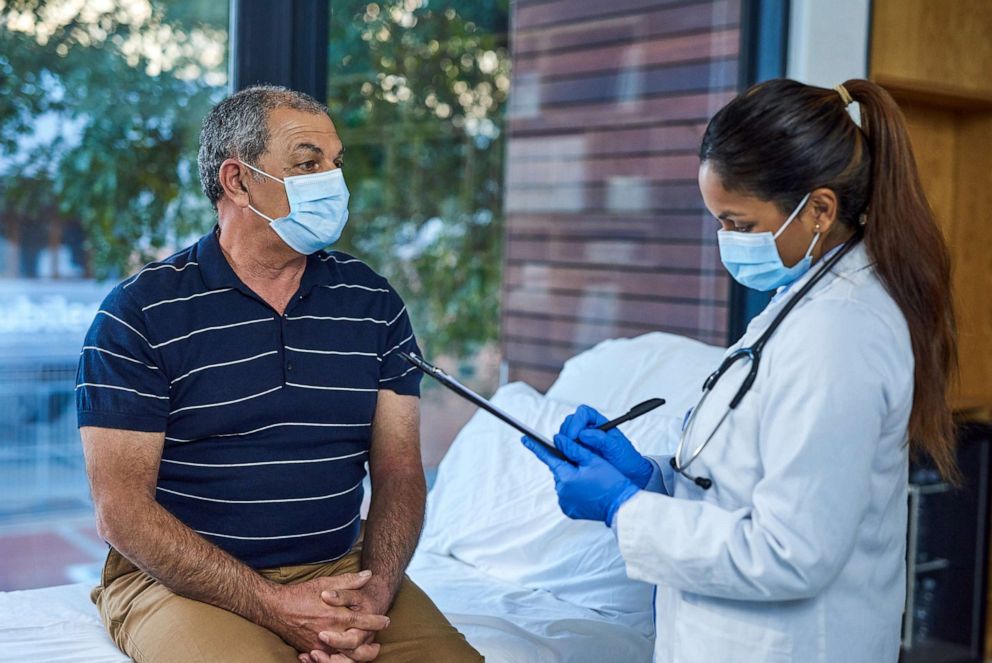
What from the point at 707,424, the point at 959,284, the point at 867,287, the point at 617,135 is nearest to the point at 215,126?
the point at 707,424

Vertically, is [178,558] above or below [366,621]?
above

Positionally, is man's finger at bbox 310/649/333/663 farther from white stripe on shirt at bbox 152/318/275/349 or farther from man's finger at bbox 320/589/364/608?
white stripe on shirt at bbox 152/318/275/349

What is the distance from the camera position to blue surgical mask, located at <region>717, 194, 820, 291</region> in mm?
1441

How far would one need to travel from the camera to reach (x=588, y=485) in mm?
1481

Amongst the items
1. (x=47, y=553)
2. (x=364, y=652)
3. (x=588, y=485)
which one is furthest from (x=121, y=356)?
(x=47, y=553)

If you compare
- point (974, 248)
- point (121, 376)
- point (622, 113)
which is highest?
point (622, 113)

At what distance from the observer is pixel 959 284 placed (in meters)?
3.75

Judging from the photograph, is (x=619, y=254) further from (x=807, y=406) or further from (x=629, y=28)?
(x=807, y=406)

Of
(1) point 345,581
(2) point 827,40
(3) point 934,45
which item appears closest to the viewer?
(1) point 345,581

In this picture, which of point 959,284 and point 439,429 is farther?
point 959,284

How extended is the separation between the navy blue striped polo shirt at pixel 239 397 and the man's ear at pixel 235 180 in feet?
0.28

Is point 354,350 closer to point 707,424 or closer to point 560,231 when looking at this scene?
Result: point 707,424

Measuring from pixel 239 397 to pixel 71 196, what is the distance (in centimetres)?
106

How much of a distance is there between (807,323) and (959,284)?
2669mm
